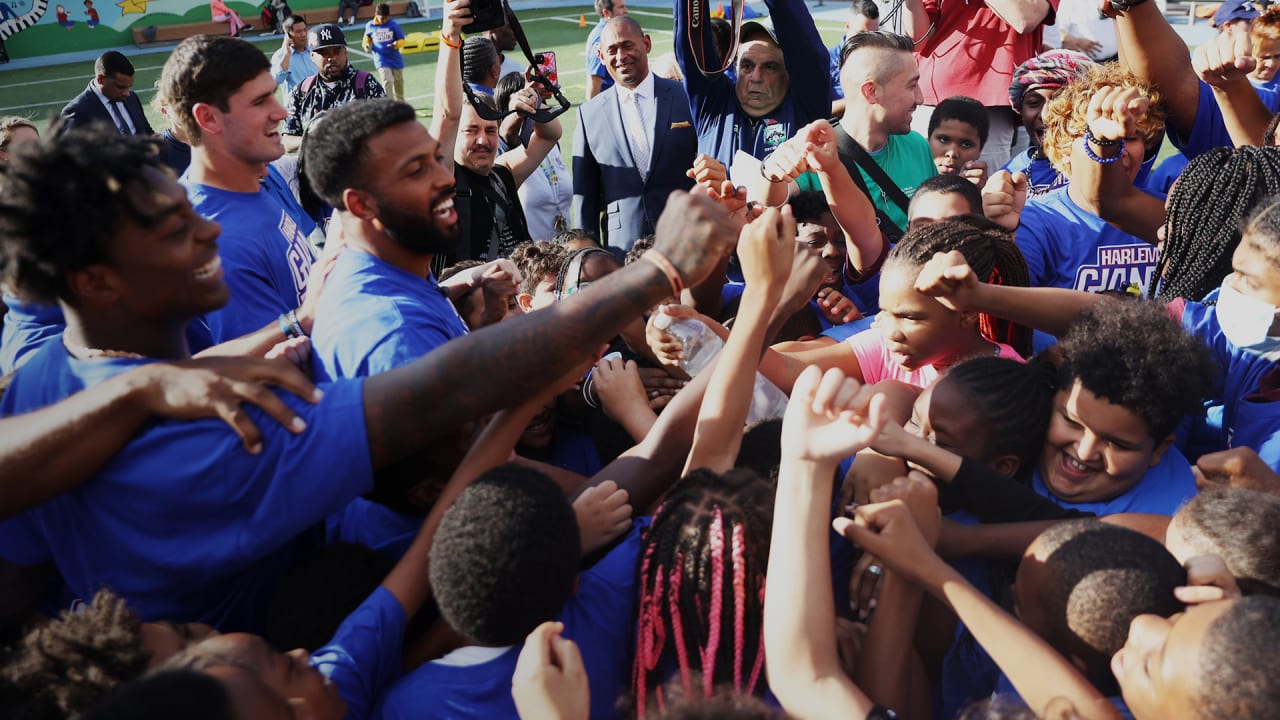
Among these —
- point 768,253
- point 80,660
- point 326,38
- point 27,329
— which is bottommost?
point 80,660

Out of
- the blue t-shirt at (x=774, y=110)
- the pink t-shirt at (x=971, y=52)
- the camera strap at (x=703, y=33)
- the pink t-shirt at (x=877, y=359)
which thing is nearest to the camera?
the pink t-shirt at (x=877, y=359)

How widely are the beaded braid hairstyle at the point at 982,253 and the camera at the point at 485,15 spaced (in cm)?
250

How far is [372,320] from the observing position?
7.52ft

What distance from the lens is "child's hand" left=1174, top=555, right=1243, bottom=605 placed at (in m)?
1.74

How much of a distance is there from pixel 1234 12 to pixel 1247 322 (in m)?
2.21

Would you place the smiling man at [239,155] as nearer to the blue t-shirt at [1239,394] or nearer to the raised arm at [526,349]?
the raised arm at [526,349]

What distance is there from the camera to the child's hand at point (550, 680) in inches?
69.0

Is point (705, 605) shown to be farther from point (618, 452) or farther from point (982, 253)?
point (982, 253)

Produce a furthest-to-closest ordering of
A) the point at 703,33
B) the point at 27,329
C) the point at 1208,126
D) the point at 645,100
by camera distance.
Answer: the point at 645,100 → the point at 703,33 → the point at 1208,126 → the point at 27,329

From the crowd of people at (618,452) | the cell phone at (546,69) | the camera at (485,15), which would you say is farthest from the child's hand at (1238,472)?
the cell phone at (546,69)

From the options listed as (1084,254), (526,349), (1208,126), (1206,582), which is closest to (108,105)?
(526,349)

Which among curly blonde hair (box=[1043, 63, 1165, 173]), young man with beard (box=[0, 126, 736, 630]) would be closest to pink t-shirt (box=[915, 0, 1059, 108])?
curly blonde hair (box=[1043, 63, 1165, 173])

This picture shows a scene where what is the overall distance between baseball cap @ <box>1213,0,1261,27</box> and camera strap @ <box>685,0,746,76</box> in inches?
90.5

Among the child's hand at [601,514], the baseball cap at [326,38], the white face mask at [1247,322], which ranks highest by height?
the baseball cap at [326,38]
